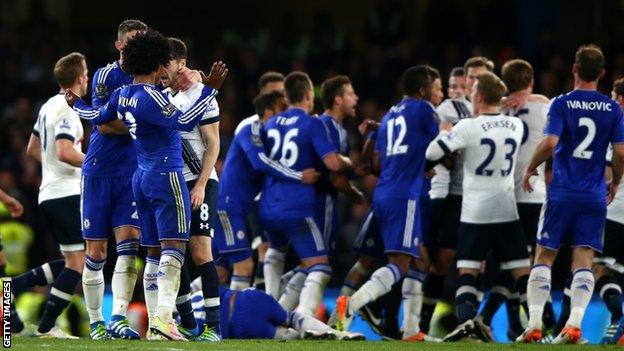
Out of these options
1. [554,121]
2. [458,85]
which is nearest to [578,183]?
[554,121]

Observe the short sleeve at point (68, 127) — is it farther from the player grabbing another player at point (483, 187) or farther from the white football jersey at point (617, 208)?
the white football jersey at point (617, 208)

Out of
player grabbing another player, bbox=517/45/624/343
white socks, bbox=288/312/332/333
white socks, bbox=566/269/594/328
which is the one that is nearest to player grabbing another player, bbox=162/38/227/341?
white socks, bbox=288/312/332/333

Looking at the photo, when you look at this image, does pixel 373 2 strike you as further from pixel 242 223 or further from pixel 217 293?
pixel 217 293

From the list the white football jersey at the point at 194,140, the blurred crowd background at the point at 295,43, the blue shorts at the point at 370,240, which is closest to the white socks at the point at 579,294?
the blue shorts at the point at 370,240

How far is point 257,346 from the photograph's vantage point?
9.86 metres

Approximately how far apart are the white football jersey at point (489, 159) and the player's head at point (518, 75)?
553 millimetres

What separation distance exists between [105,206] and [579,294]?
148 inches

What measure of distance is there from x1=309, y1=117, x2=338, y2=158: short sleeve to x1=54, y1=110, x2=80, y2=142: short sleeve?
2114 millimetres

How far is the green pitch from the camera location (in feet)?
30.6

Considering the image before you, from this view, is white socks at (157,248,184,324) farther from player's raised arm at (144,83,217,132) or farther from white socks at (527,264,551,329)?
white socks at (527,264,551,329)

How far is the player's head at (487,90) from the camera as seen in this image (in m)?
11.4

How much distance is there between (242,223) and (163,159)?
134 inches

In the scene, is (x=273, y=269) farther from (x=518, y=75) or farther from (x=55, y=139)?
(x=518, y=75)

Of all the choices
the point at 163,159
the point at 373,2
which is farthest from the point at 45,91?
the point at 163,159
